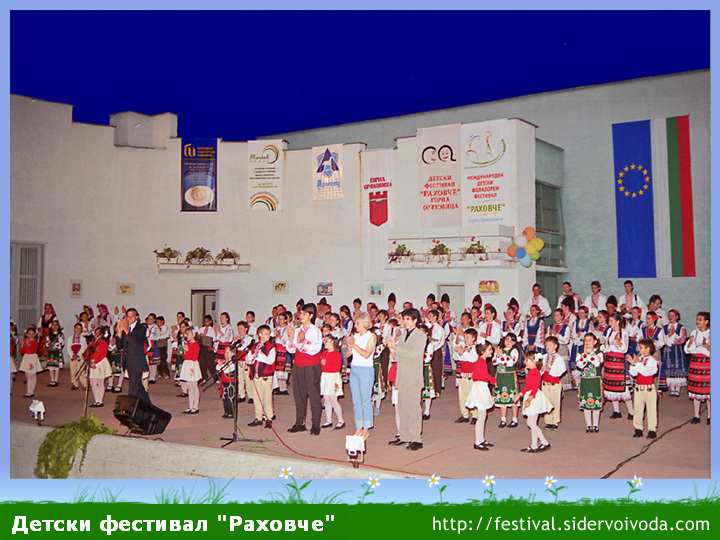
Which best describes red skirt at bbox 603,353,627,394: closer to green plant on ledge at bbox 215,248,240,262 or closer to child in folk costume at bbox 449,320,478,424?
child in folk costume at bbox 449,320,478,424

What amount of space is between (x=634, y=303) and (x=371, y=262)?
7598 mm

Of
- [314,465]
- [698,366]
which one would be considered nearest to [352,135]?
[698,366]

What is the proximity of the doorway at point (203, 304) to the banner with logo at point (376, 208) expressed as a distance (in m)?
5.40

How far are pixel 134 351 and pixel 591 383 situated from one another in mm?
7067

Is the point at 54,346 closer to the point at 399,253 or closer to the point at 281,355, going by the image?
the point at 281,355

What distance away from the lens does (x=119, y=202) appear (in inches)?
833

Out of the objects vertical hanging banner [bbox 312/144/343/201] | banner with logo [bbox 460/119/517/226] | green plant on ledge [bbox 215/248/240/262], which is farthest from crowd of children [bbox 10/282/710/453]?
green plant on ledge [bbox 215/248/240/262]

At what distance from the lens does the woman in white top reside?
29.1 feet

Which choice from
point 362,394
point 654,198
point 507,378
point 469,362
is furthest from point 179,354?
point 654,198

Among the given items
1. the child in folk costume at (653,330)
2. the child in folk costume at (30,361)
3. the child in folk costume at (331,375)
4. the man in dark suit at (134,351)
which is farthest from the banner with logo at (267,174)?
the child in folk costume at (653,330)

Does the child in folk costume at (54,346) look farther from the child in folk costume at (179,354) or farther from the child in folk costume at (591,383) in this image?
the child in folk costume at (591,383)

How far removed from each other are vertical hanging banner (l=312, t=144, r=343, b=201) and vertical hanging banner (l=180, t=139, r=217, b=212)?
128 inches

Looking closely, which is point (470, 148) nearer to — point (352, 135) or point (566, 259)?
point (566, 259)

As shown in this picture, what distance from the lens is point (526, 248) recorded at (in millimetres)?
17703
